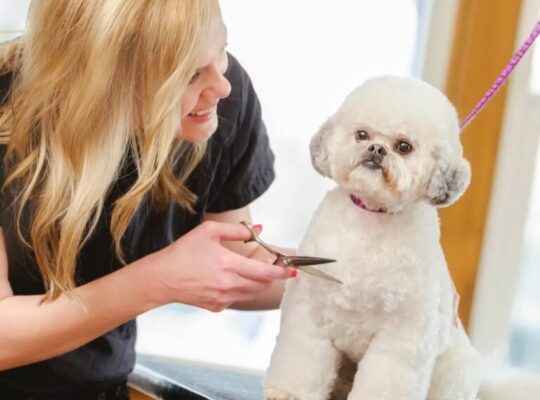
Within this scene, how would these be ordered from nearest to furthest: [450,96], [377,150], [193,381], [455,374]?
[377,150]
[455,374]
[193,381]
[450,96]

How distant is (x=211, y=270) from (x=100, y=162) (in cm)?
21

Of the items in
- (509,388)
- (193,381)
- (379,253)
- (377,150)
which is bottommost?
(193,381)

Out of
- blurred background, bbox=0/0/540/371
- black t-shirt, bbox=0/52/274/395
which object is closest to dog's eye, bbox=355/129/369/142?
black t-shirt, bbox=0/52/274/395

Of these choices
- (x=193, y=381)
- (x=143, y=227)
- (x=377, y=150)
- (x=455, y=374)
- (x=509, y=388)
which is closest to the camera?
(x=377, y=150)

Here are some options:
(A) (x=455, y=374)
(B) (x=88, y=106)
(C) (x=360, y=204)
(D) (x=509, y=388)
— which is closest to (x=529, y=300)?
(D) (x=509, y=388)

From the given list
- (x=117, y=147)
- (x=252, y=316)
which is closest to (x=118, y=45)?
(x=117, y=147)

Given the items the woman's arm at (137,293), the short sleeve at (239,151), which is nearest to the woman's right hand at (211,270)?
the woman's arm at (137,293)

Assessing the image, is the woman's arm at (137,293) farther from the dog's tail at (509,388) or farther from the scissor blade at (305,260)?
the dog's tail at (509,388)

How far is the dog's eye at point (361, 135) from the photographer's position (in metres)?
0.96

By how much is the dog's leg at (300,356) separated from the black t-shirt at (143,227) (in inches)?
14.0

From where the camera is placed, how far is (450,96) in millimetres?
1738

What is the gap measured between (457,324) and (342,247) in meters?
0.20

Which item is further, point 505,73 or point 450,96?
point 450,96

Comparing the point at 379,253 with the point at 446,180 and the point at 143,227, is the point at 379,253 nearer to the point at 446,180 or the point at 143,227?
the point at 446,180
